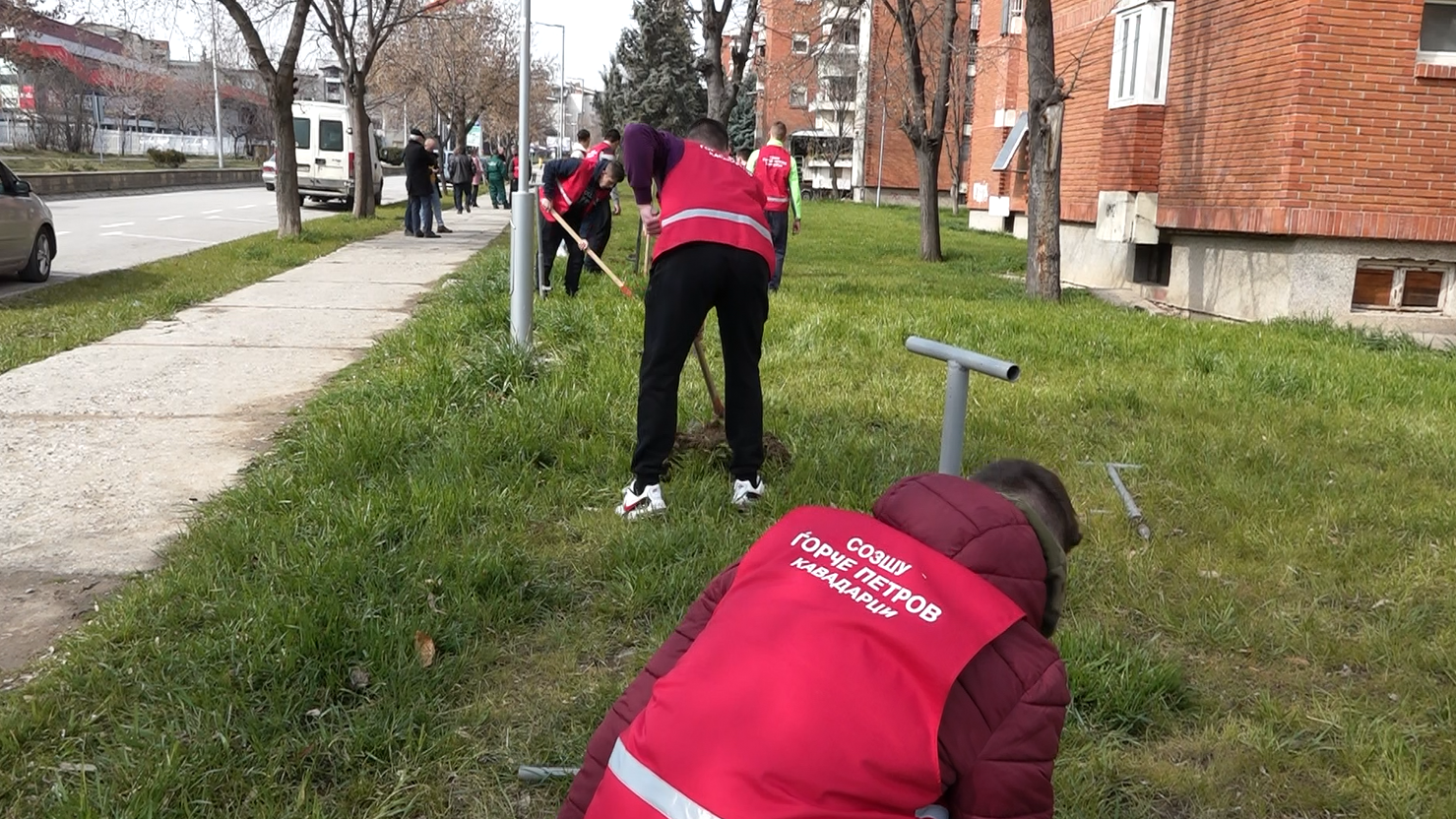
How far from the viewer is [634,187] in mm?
4750

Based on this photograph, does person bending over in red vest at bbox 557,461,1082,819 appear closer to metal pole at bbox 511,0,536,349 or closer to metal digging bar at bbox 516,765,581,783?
metal digging bar at bbox 516,765,581,783

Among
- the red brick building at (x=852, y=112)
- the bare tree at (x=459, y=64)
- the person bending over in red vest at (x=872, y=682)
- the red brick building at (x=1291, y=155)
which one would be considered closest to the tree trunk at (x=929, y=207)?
the red brick building at (x=1291, y=155)

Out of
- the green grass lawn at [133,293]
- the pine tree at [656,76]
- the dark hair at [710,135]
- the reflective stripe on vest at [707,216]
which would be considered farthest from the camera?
the pine tree at [656,76]

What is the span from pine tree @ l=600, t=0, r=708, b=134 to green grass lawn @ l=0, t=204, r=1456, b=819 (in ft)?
180

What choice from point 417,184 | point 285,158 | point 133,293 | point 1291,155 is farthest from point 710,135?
point 417,184

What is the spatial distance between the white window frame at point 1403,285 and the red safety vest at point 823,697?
10.8 meters

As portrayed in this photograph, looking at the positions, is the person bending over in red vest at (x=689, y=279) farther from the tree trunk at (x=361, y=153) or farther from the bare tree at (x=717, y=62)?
the tree trunk at (x=361, y=153)

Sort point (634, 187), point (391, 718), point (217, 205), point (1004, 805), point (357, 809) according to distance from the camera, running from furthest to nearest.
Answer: point (217, 205)
point (634, 187)
point (391, 718)
point (357, 809)
point (1004, 805)

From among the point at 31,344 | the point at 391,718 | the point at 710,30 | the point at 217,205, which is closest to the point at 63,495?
the point at 391,718

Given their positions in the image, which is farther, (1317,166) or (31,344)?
(1317,166)

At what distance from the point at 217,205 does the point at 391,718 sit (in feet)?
98.2

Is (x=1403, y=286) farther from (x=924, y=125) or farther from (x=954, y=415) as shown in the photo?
(x=954, y=415)

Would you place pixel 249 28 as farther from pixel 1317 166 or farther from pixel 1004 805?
pixel 1004 805

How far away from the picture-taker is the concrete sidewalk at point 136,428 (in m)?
3.96
